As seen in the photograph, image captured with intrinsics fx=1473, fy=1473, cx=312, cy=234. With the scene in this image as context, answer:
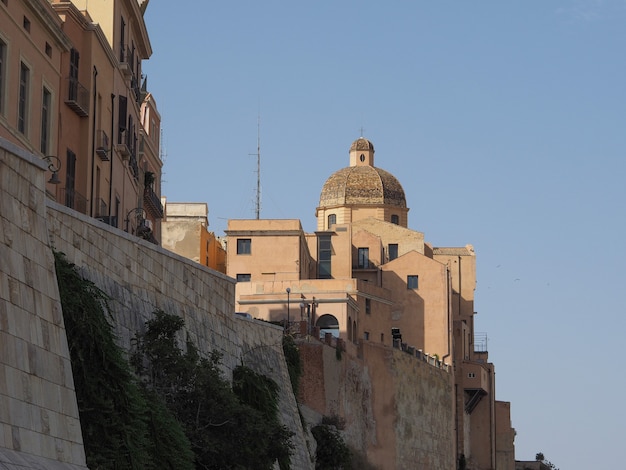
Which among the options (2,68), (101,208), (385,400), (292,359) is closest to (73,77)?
(101,208)

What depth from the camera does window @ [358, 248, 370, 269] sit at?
7325cm

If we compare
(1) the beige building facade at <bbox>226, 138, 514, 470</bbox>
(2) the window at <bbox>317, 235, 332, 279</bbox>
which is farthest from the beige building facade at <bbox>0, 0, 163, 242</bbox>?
(2) the window at <bbox>317, 235, 332, 279</bbox>

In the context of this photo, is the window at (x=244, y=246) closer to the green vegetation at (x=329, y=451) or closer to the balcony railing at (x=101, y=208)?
the green vegetation at (x=329, y=451)

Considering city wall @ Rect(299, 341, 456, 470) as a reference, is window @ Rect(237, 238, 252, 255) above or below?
above

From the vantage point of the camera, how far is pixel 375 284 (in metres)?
71.8

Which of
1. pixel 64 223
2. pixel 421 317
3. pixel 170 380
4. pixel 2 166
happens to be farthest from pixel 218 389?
pixel 421 317

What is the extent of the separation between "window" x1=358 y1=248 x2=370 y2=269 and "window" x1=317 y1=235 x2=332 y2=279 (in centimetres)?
174

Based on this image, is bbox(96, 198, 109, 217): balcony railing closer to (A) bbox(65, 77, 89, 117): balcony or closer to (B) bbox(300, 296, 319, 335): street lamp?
(A) bbox(65, 77, 89, 117): balcony

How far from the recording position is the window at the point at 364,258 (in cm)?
7325

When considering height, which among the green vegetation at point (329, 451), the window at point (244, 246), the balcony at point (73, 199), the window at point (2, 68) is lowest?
the green vegetation at point (329, 451)

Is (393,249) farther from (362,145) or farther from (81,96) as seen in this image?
(81,96)

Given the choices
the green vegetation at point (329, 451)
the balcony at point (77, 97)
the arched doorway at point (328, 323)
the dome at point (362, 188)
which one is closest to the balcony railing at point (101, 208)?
the balcony at point (77, 97)

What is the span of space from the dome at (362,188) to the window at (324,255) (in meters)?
9.84

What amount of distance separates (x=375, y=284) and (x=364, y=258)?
205cm
